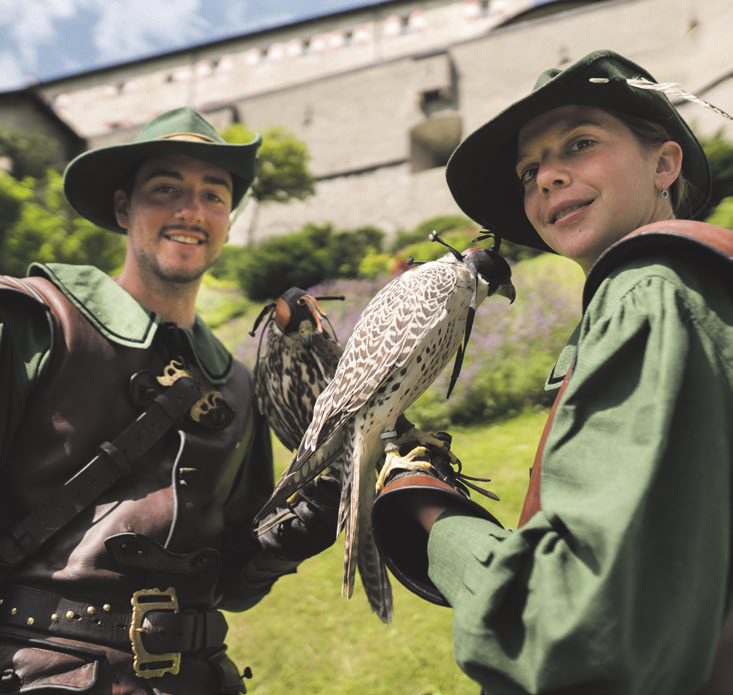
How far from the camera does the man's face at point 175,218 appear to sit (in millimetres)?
2486

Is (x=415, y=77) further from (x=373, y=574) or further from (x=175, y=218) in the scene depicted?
(x=373, y=574)

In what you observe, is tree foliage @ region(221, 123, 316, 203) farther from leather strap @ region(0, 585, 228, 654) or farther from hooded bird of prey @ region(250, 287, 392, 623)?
leather strap @ region(0, 585, 228, 654)

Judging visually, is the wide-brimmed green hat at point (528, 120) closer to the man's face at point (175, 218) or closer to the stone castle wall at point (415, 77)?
the man's face at point (175, 218)

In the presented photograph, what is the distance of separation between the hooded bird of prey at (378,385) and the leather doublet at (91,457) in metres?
0.49

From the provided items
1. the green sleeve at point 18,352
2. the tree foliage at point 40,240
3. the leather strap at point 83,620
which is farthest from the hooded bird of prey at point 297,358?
the tree foliage at point 40,240

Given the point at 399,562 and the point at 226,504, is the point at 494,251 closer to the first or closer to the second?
Result: the point at 399,562

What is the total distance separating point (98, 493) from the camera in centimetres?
197

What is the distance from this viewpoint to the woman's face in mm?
1374

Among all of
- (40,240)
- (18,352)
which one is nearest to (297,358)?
(18,352)

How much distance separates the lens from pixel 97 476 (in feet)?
6.48

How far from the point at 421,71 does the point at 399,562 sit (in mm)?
26086

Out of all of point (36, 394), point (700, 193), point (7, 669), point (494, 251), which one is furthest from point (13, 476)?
point (700, 193)

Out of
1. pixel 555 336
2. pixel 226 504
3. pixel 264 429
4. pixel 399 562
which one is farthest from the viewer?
pixel 555 336

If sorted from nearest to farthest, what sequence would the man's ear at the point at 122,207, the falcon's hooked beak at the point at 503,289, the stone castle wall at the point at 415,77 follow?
the falcon's hooked beak at the point at 503,289 → the man's ear at the point at 122,207 → the stone castle wall at the point at 415,77
